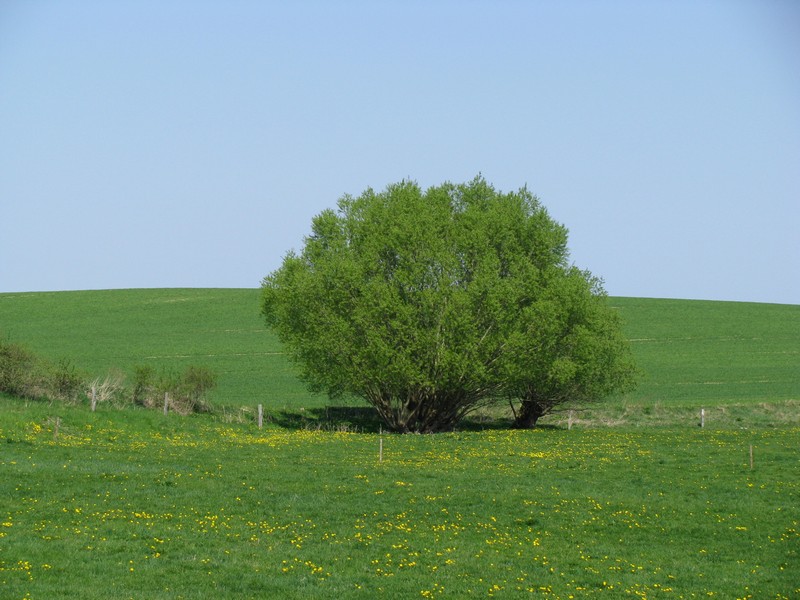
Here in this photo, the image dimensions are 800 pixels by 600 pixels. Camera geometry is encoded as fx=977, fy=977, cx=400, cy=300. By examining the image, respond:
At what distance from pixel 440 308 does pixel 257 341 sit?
4298cm

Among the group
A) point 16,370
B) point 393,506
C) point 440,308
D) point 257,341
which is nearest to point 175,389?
point 16,370

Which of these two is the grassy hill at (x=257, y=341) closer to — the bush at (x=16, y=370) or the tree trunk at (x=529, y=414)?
the tree trunk at (x=529, y=414)

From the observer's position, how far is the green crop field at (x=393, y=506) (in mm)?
19547

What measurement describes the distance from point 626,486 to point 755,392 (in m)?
42.3

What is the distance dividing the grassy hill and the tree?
7628mm

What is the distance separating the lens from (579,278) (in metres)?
55.5

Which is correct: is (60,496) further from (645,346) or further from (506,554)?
(645,346)

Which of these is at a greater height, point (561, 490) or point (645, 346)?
point (645, 346)

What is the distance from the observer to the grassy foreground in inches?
762

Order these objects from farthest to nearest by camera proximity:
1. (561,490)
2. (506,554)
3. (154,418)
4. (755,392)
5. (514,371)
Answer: (755,392) → (514,371) → (154,418) → (561,490) → (506,554)

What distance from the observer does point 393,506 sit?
89.2 feet

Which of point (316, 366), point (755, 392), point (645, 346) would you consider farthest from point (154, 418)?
point (645, 346)

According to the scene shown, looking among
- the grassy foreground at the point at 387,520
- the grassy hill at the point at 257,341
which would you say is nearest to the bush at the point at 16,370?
the grassy hill at the point at 257,341

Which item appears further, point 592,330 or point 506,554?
point 592,330
